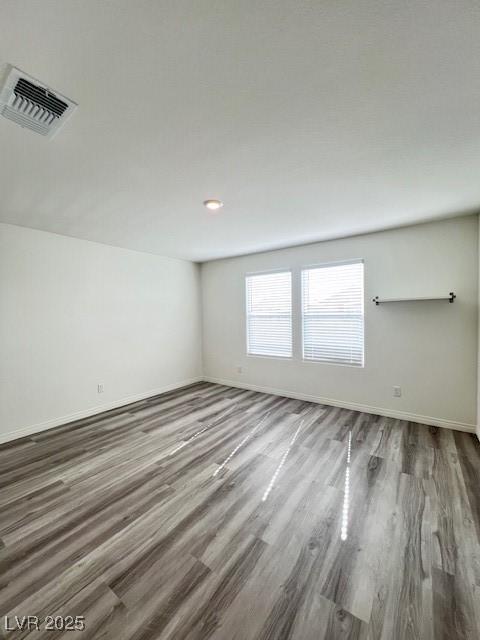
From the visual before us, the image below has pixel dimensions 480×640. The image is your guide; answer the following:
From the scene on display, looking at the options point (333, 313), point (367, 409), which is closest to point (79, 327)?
point (333, 313)

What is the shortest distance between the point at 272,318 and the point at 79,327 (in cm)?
298

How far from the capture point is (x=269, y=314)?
4.61 m

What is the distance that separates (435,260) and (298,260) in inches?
70.5

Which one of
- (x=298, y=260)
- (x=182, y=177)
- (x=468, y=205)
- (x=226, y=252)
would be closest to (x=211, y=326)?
(x=226, y=252)

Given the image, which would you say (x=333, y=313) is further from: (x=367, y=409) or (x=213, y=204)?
(x=213, y=204)

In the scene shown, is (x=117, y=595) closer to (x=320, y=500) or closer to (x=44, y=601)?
(x=44, y=601)

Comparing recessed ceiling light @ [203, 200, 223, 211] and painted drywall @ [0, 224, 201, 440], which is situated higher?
recessed ceiling light @ [203, 200, 223, 211]

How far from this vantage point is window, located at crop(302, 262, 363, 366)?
12.3ft

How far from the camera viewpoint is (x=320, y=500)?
1.95m

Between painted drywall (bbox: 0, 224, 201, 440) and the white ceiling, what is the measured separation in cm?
89

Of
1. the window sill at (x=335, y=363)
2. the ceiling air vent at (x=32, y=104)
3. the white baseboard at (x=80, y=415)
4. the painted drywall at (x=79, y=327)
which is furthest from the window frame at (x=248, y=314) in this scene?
the ceiling air vent at (x=32, y=104)

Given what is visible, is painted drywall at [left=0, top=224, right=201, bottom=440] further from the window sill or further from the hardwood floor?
the window sill

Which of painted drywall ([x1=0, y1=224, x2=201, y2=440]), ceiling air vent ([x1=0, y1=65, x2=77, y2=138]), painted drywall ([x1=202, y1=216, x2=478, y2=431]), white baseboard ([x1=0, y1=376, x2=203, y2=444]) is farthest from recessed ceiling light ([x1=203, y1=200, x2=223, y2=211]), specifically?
white baseboard ([x1=0, y1=376, x2=203, y2=444])

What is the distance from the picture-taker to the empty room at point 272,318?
1.12 metres
